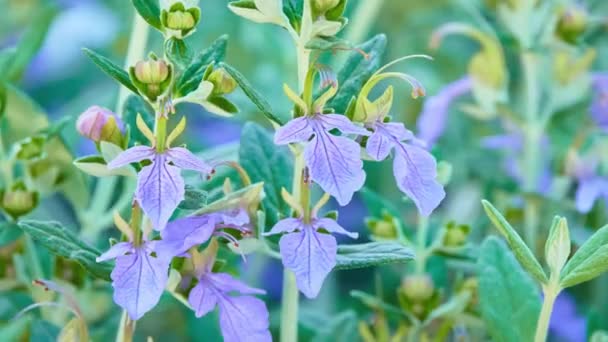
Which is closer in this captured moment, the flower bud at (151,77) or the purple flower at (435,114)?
the flower bud at (151,77)

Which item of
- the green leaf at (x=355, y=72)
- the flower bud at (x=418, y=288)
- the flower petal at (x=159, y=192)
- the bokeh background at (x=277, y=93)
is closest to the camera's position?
the flower petal at (x=159, y=192)

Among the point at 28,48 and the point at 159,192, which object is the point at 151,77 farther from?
the point at 28,48

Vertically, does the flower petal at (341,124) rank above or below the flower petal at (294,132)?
above

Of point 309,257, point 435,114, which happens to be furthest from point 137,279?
point 435,114

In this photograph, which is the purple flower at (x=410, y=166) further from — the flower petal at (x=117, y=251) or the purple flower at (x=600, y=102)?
the purple flower at (x=600, y=102)

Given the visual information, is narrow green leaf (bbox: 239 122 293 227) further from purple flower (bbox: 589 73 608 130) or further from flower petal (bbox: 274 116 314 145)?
purple flower (bbox: 589 73 608 130)

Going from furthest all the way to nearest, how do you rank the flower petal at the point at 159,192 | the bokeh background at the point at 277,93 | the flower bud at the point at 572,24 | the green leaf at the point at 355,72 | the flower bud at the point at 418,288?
the bokeh background at the point at 277,93
the flower bud at the point at 572,24
the flower bud at the point at 418,288
the green leaf at the point at 355,72
the flower petal at the point at 159,192

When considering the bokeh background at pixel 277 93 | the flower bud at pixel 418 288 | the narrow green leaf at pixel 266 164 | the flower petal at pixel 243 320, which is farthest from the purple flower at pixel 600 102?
the flower petal at pixel 243 320
